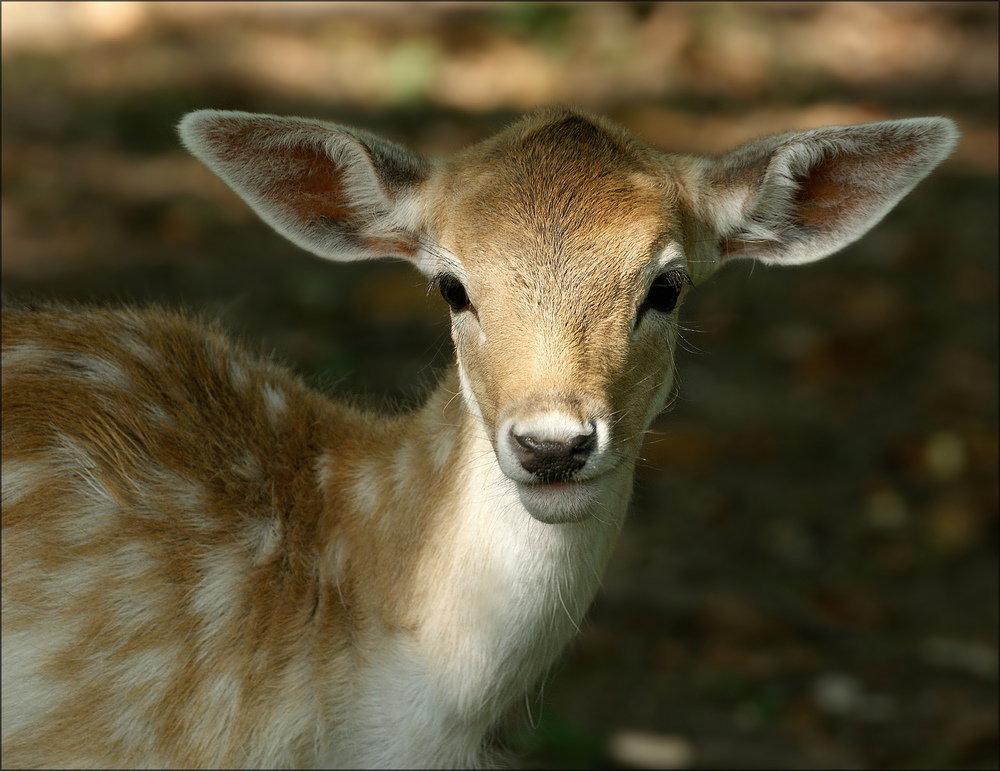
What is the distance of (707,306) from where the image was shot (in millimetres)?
6320

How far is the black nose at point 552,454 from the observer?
233 cm

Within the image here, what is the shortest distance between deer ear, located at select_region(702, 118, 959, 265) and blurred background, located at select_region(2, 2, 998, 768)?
31cm

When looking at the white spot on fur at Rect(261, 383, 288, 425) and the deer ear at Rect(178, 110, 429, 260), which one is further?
the white spot on fur at Rect(261, 383, 288, 425)

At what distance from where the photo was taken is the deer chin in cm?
246

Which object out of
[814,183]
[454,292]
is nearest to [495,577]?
[454,292]

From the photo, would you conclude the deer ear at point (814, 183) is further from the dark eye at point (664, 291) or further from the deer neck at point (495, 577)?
the deer neck at point (495, 577)

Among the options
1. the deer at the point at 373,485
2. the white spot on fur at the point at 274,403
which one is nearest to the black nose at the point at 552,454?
the deer at the point at 373,485

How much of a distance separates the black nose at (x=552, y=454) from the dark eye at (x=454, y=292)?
0.51 m

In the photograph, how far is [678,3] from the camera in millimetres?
8055

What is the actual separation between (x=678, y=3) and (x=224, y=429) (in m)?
6.07

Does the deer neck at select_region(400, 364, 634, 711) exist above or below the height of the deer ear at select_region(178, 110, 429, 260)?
below

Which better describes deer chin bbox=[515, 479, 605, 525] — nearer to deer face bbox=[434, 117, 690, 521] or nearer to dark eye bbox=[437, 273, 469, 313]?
deer face bbox=[434, 117, 690, 521]

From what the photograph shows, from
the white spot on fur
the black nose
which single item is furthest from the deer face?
the white spot on fur

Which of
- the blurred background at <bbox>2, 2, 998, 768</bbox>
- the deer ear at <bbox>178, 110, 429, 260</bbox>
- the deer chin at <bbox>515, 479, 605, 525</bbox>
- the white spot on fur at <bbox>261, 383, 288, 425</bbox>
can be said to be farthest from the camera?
the blurred background at <bbox>2, 2, 998, 768</bbox>
